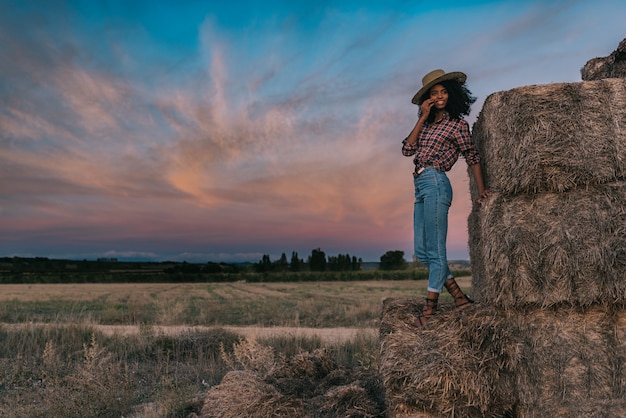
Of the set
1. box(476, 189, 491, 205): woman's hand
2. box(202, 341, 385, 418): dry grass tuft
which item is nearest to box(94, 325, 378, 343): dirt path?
box(202, 341, 385, 418): dry grass tuft

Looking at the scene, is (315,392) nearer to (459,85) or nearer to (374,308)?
(459,85)

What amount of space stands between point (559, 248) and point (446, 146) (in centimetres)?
135

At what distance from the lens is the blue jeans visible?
4.54 metres

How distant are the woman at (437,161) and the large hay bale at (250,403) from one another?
157 centimetres

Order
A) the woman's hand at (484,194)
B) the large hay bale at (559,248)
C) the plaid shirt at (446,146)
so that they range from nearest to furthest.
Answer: the large hay bale at (559,248), the woman's hand at (484,194), the plaid shirt at (446,146)

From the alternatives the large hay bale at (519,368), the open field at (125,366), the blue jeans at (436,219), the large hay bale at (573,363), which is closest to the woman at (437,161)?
the blue jeans at (436,219)

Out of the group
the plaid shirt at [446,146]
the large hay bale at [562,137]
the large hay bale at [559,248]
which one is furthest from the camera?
the plaid shirt at [446,146]

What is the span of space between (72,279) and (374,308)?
48.3 m

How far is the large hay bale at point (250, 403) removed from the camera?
190 inches

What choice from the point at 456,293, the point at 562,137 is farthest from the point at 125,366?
the point at 562,137

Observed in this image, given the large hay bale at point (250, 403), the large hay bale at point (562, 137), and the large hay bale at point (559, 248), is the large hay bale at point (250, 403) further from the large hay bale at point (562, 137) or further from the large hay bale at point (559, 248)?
the large hay bale at point (562, 137)

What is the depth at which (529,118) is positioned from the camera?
4223 mm

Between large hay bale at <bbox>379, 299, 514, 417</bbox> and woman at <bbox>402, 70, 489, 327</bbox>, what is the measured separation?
38cm

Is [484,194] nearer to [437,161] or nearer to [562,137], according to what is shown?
[437,161]
